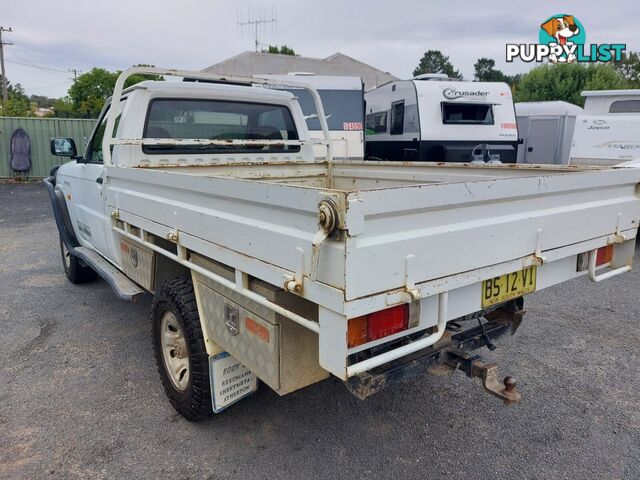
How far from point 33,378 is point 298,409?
1978 millimetres

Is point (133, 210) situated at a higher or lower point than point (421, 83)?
lower

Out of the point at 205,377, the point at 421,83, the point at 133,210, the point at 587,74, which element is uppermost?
the point at 587,74

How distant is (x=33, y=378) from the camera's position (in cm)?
362

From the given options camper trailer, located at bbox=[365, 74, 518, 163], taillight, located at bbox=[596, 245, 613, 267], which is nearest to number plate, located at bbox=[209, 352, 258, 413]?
taillight, located at bbox=[596, 245, 613, 267]

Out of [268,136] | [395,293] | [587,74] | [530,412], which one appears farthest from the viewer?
[587,74]

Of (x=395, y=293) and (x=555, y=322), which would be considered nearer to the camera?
(x=395, y=293)

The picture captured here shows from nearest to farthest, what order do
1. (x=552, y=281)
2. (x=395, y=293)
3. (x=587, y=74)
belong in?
(x=395, y=293) < (x=552, y=281) < (x=587, y=74)

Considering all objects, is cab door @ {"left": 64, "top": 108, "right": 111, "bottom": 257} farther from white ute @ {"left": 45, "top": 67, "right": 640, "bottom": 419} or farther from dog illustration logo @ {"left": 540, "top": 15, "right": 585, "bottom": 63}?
dog illustration logo @ {"left": 540, "top": 15, "right": 585, "bottom": 63}

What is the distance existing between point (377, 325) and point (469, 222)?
61 centimetres

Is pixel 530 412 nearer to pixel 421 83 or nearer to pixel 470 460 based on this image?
pixel 470 460

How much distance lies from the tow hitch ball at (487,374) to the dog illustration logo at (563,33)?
16295 millimetres

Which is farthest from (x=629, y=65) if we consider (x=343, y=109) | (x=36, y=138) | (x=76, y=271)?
(x=76, y=271)

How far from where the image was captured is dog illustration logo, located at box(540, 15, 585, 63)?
16.2 m

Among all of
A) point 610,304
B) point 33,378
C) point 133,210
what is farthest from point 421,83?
point 33,378
